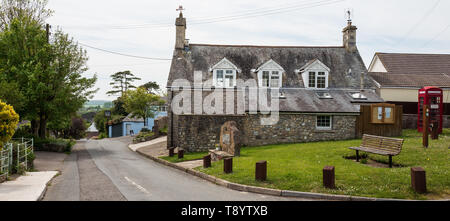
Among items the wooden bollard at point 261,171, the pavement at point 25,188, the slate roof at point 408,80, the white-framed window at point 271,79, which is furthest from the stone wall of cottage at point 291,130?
the wooden bollard at point 261,171

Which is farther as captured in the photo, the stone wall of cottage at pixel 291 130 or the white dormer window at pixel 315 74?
the white dormer window at pixel 315 74

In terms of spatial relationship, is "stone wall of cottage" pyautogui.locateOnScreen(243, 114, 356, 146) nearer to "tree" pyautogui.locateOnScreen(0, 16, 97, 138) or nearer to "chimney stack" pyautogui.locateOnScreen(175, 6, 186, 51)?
"chimney stack" pyautogui.locateOnScreen(175, 6, 186, 51)

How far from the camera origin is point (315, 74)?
28.4m

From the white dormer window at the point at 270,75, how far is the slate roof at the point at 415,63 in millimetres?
14425

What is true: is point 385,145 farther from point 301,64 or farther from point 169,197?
point 301,64

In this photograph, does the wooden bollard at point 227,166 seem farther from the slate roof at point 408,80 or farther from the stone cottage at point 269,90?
the slate roof at point 408,80

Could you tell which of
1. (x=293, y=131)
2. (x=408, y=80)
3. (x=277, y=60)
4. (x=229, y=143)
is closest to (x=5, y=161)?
(x=229, y=143)

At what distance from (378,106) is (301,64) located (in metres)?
8.23

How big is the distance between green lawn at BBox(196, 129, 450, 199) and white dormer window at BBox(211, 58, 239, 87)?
12.0 metres

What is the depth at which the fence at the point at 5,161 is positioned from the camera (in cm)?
1309

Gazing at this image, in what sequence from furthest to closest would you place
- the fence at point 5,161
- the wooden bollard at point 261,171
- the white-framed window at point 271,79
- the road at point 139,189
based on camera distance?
the white-framed window at point 271,79 → the fence at point 5,161 → the wooden bollard at point 261,171 → the road at point 139,189

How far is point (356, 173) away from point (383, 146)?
268 centimetres

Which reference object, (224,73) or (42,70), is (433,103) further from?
(42,70)
